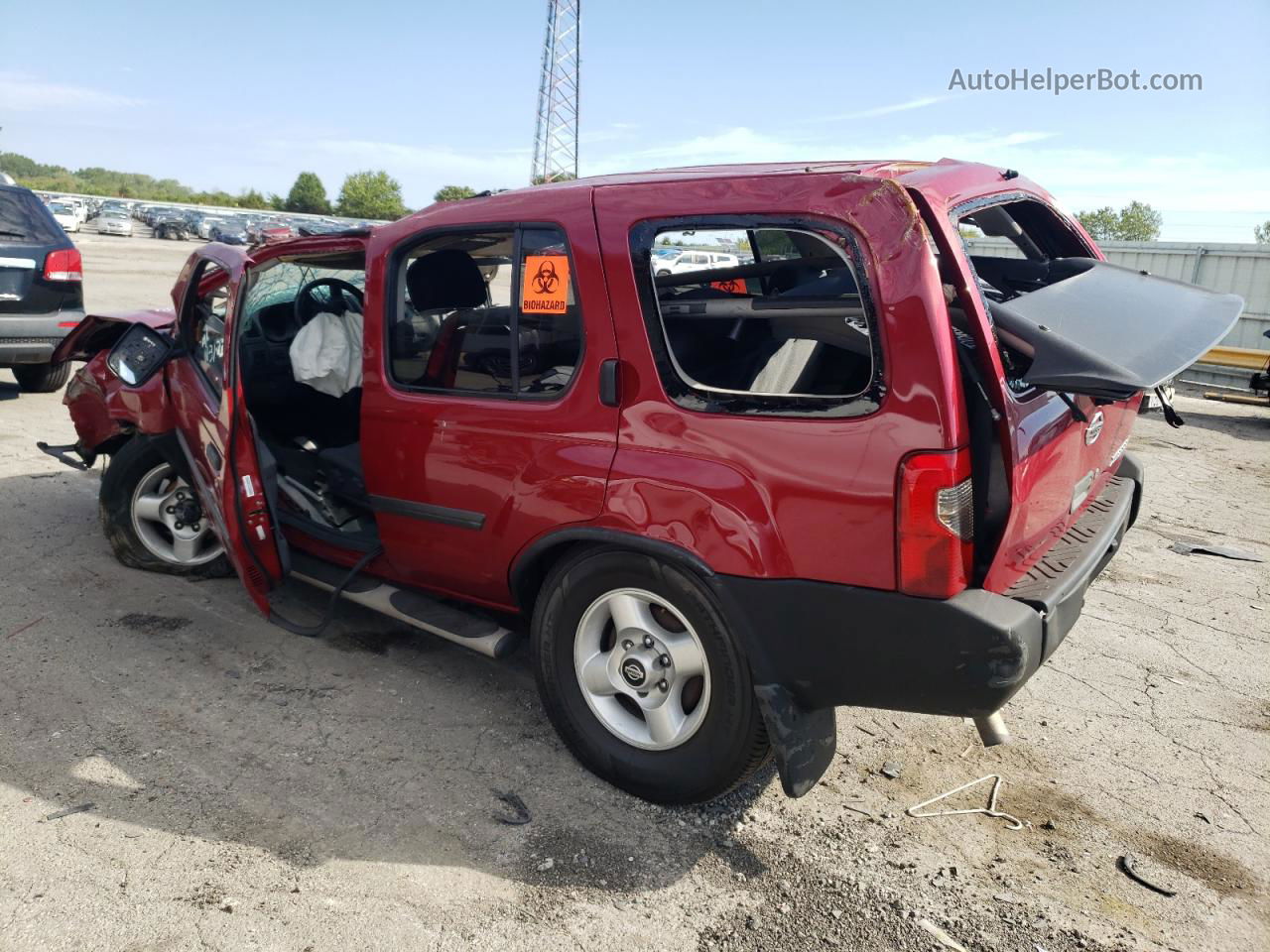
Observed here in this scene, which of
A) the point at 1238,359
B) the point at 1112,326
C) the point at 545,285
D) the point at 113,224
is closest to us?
the point at 1112,326

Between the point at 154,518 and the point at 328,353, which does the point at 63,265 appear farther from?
the point at 328,353

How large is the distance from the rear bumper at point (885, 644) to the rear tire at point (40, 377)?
8.47 metres

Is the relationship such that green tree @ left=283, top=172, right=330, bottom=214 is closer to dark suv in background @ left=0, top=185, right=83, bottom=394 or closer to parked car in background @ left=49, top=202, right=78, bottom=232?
parked car in background @ left=49, top=202, right=78, bottom=232

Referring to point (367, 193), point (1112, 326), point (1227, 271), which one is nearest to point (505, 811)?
point (1112, 326)

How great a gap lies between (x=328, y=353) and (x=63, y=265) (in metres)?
5.09

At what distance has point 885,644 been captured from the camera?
2494mm

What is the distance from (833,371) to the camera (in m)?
2.60

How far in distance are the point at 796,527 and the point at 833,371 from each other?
46 centimetres

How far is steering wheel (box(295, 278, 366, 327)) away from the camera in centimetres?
472

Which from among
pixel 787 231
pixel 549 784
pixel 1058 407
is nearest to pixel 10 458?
pixel 549 784

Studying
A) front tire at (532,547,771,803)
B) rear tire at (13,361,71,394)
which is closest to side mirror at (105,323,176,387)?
front tire at (532,547,771,803)

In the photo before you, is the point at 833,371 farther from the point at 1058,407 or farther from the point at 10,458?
the point at 10,458

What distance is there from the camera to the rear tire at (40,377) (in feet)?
28.6

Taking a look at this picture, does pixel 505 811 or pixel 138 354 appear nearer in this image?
pixel 505 811
